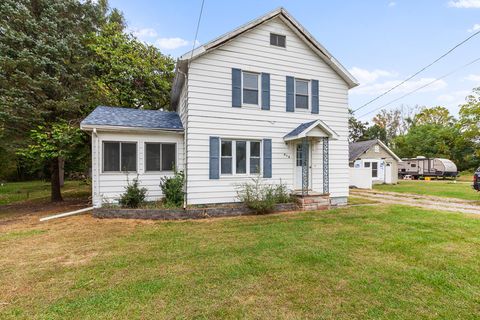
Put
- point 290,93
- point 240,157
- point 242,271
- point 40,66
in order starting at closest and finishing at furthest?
point 242,271 → point 240,157 → point 290,93 → point 40,66

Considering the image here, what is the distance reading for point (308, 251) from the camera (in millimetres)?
4922

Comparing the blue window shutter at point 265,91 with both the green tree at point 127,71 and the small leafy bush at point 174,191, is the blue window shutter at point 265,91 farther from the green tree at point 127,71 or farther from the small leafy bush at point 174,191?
the green tree at point 127,71

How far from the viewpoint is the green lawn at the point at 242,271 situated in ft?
9.90

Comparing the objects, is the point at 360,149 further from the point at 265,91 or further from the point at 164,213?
the point at 164,213

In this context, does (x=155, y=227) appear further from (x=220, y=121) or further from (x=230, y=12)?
(x=230, y=12)

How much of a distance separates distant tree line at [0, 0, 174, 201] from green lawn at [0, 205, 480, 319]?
5281 mm

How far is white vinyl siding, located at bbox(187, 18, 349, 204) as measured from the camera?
8.72m

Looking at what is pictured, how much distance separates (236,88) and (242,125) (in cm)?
140

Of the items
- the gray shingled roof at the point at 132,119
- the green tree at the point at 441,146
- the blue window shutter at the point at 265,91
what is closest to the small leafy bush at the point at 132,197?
the gray shingled roof at the point at 132,119

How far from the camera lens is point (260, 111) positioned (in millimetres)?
9477

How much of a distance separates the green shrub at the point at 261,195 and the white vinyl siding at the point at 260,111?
29 centimetres

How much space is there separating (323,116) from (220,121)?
457 cm

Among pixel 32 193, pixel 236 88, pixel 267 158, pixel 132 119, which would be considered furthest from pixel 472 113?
pixel 32 193

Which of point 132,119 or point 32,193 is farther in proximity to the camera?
point 32,193
